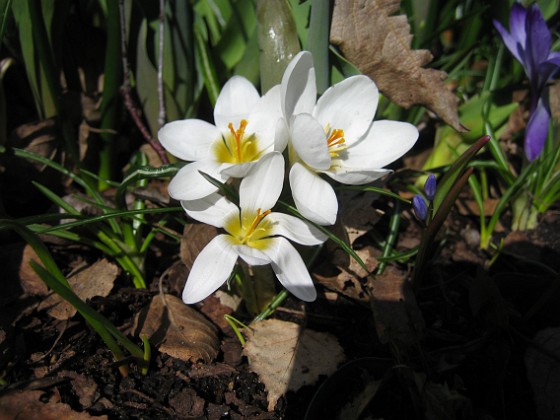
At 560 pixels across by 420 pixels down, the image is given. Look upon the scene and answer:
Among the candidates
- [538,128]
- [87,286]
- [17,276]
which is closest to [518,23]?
[538,128]

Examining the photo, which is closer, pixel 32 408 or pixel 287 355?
pixel 32 408

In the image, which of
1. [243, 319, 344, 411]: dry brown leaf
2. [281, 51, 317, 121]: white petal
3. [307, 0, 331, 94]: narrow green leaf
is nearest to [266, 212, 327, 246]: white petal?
[281, 51, 317, 121]: white petal

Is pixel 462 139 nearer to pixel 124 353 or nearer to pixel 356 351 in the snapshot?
pixel 356 351

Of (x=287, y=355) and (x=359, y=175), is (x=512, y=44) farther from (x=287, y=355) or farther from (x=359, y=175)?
(x=287, y=355)

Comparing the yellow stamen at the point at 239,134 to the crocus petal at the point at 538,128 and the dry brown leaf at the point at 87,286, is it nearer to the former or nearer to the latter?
the dry brown leaf at the point at 87,286

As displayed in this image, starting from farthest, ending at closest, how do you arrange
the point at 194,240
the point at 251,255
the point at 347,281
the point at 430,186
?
the point at 347,281
the point at 194,240
the point at 430,186
the point at 251,255

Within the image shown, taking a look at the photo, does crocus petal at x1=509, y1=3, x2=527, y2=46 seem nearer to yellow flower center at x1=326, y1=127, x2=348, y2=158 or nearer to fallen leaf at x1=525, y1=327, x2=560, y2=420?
yellow flower center at x1=326, y1=127, x2=348, y2=158

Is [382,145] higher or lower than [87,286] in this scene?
higher
